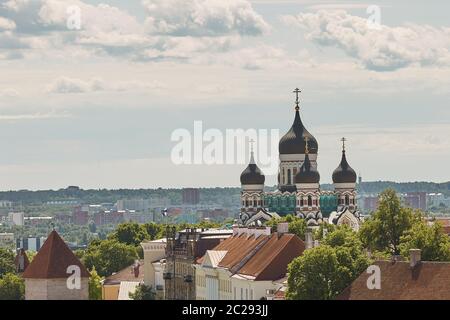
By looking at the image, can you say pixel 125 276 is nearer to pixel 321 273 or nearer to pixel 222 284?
pixel 222 284

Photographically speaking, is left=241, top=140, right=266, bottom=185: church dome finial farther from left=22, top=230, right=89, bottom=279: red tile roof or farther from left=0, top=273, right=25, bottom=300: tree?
left=22, top=230, right=89, bottom=279: red tile roof

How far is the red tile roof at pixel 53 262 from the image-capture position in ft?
287

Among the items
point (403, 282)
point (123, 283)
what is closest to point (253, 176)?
point (123, 283)

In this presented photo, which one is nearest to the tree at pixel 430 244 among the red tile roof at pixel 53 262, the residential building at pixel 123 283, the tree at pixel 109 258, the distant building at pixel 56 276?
the distant building at pixel 56 276

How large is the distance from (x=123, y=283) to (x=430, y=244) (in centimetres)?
5010

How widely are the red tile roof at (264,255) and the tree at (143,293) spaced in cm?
1274

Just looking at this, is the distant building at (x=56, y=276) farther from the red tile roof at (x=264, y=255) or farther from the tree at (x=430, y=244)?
the tree at (x=430, y=244)

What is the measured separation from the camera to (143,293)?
128875 mm

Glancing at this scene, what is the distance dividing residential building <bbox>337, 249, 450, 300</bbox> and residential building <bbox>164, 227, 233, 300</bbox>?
44003 mm

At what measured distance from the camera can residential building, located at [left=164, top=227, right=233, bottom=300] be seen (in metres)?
124

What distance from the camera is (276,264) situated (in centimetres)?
9719

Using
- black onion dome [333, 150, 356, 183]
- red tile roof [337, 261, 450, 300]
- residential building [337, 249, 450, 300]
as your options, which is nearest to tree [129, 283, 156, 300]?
residential building [337, 249, 450, 300]
